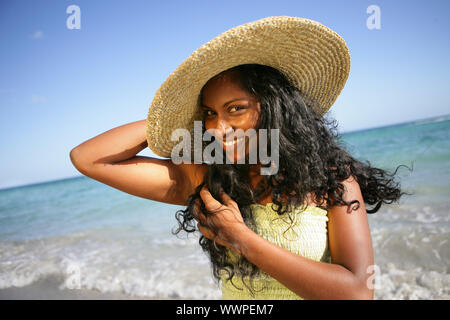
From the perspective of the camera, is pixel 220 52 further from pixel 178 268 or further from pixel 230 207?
pixel 178 268

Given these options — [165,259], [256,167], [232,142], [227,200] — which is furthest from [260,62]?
[165,259]

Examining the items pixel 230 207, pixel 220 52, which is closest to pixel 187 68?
pixel 220 52

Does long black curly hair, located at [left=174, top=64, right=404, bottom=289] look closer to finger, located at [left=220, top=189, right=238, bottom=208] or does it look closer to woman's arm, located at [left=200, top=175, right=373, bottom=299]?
finger, located at [left=220, top=189, right=238, bottom=208]

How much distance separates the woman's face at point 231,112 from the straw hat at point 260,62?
0.25ft

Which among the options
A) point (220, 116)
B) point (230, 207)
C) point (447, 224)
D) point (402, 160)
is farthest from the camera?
point (402, 160)

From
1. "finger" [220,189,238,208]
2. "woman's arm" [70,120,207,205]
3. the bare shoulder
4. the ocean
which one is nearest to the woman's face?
"finger" [220,189,238,208]

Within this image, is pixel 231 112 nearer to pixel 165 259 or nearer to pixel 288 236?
pixel 288 236

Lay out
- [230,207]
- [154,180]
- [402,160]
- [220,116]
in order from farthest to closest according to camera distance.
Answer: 1. [402,160]
2. [154,180]
3. [220,116]
4. [230,207]

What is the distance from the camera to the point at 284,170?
158 cm

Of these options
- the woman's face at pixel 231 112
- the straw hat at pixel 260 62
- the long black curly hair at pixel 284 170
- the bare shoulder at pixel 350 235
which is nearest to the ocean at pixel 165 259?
the long black curly hair at pixel 284 170

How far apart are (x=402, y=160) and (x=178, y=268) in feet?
33.9

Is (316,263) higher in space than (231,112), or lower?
lower

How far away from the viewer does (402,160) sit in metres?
11.7

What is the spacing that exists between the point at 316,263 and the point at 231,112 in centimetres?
74
